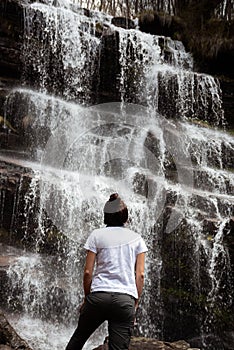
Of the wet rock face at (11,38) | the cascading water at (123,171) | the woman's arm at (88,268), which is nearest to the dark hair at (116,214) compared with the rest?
the woman's arm at (88,268)

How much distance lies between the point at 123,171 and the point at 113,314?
7.09m

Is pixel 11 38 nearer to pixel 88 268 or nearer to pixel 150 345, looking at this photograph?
pixel 150 345

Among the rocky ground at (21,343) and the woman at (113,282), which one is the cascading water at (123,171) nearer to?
the rocky ground at (21,343)

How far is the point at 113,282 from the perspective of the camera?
9.95 feet

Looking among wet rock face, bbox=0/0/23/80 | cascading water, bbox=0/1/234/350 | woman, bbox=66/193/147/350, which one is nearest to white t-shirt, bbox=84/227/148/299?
woman, bbox=66/193/147/350

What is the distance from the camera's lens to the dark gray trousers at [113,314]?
292 cm

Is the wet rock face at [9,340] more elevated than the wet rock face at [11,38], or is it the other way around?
the wet rock face at [11,38]

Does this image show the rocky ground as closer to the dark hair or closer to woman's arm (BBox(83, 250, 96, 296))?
woman's arm (BBox(83, 250, 96, 296))

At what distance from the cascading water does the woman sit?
4118mm

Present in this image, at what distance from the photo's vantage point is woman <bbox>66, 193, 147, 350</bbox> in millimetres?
2934

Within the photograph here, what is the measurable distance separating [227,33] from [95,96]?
229 inches

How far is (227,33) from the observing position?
15.0 meters

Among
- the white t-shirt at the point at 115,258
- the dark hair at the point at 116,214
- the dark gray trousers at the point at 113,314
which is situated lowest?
the dark gray trousers at the point at 113,314

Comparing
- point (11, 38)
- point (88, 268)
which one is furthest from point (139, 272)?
point (11, 38)
